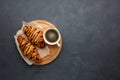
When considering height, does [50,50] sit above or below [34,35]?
below

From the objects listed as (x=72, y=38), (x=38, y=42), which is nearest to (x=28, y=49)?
(x=38, y=42)

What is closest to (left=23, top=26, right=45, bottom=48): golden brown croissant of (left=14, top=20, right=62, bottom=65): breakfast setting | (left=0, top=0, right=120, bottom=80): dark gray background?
(left=14, top=20, right=62, bottom=65): breakfast setting

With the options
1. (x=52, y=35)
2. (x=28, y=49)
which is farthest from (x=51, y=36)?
(x=28, y=49)

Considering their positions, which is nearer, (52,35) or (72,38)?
(52,35)

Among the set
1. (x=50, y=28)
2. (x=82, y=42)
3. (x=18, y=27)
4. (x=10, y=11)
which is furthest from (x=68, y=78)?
(x=10, y=11)

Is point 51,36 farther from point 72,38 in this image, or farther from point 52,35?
point 72,38

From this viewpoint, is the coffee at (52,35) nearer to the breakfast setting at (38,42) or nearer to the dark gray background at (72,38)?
the breakfast setting at (38,42)

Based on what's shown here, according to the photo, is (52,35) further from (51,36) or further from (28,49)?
(28,49)
